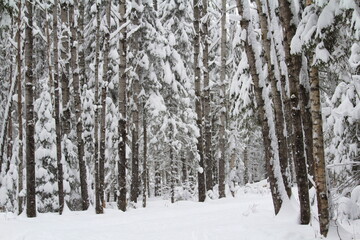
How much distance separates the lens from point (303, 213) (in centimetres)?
632

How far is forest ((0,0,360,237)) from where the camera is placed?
592 centimetres

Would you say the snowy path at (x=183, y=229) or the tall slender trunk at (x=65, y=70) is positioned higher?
the tall slender trunk at (x=65, y=70)

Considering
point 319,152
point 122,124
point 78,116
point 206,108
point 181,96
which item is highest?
point 181,96

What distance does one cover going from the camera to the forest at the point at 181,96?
19.4ft

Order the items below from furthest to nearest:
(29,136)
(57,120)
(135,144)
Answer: (135,144) → (57,120) → (29,136)

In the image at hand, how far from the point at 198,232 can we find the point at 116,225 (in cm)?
244

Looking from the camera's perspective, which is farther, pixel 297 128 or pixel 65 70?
pixel 65 70

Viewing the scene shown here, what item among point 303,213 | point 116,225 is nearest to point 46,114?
point 116,225

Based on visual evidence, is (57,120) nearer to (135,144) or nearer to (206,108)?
(135,144)

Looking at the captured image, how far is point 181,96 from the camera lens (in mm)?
20609

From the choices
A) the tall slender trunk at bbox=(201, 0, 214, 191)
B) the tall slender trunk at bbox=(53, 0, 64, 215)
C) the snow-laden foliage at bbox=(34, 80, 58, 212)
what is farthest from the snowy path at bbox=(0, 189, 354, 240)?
the tall slender trunk at bbox=(201, 0, 214, 191)

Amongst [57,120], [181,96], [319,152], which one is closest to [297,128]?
[319,152]

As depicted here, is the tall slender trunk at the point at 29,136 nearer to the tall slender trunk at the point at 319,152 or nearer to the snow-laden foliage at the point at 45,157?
the snow-laden foliage at the point at 45,157

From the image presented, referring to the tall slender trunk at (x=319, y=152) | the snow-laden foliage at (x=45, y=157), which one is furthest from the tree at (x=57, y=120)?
the tall slender trunk at (x=319, y=152)
